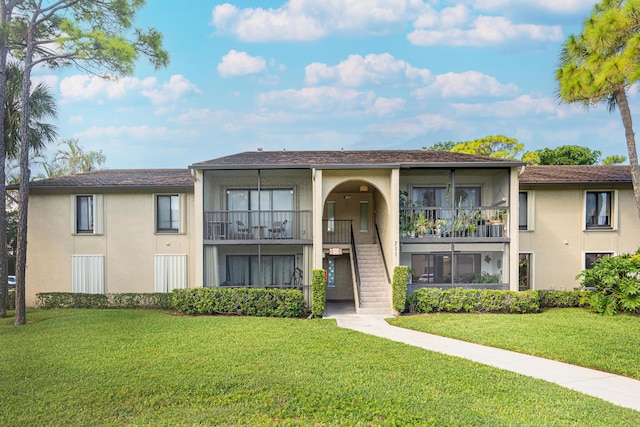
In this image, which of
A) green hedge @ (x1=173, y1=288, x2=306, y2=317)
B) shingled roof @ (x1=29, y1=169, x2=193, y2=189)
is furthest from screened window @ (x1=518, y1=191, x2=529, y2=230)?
shingled roof @ (x1=29, y1=169, x2=193, y2=189)

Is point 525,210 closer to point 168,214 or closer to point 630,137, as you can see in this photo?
point 630,137

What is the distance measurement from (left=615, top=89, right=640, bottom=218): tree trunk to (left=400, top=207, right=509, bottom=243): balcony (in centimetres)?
457

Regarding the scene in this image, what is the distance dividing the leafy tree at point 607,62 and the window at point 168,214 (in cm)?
1538

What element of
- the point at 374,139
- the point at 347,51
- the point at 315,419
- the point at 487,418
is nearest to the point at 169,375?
the point at 315,419

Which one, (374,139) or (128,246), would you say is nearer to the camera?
(128,246)

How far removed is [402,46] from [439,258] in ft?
45.9

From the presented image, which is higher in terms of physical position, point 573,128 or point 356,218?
point 573,128

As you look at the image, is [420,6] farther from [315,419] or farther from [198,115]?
[315,419]

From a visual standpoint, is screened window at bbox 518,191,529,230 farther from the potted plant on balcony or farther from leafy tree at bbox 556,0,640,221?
the potted plant on balcony

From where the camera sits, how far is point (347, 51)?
2498 cm

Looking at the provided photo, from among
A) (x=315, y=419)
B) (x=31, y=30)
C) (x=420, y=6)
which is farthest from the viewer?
(x=420, y=6)

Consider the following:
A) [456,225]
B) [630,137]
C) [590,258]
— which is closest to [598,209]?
[590,258]

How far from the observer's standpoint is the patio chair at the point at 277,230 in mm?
15516

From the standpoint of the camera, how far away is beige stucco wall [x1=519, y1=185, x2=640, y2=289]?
16219 mm
